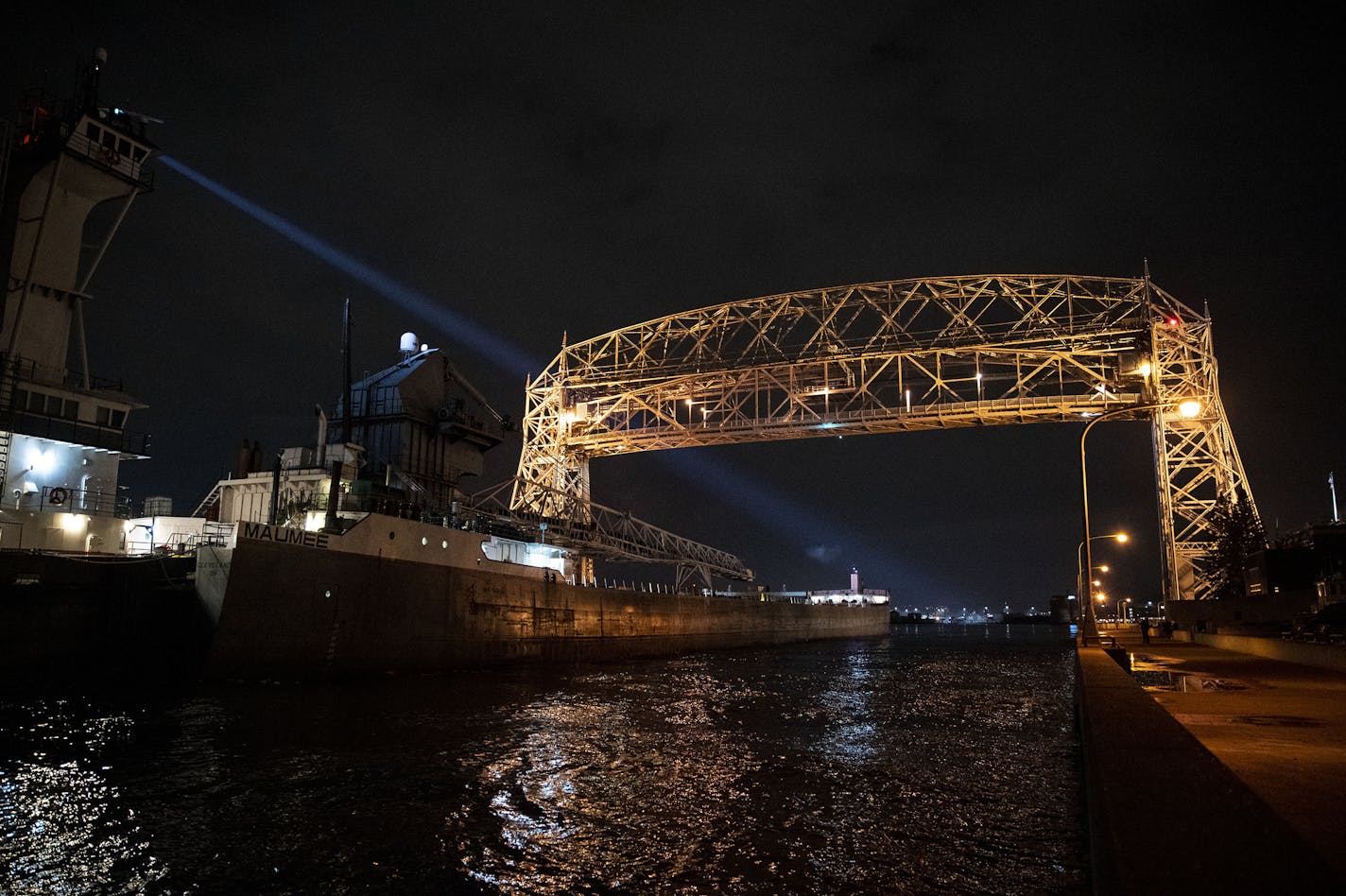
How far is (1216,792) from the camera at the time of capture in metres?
3.88

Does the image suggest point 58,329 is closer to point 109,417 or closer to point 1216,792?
point 109,417

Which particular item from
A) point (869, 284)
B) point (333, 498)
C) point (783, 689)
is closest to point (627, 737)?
point (783, 689)

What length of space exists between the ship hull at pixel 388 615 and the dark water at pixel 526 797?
6.83 ft

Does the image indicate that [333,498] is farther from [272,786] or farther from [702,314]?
[702,314]

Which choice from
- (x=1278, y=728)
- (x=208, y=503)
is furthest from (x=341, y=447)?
(x=1278, y=728)

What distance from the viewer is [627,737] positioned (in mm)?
13102

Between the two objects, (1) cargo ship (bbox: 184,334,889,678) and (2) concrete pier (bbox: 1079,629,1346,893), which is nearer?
(2) concrete pier (bbox: 1079,629,1346,893)

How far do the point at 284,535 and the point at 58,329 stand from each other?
423 inches

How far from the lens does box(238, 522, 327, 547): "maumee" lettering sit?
1895cm

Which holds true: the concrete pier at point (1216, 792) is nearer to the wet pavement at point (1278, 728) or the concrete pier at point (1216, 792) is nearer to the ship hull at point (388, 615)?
the wet pavement at point (1278, 728)

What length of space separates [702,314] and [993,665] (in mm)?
21638

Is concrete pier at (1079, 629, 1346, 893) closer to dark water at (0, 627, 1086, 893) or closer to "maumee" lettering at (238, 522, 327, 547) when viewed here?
dark water at (0, 627, 1086, 893)

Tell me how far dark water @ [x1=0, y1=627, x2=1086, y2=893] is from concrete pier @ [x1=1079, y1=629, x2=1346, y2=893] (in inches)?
51.9

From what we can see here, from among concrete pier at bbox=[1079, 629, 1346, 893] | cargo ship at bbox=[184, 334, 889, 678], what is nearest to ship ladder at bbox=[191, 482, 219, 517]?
cargo ship at bbox=[184, 334, 889, 678]
